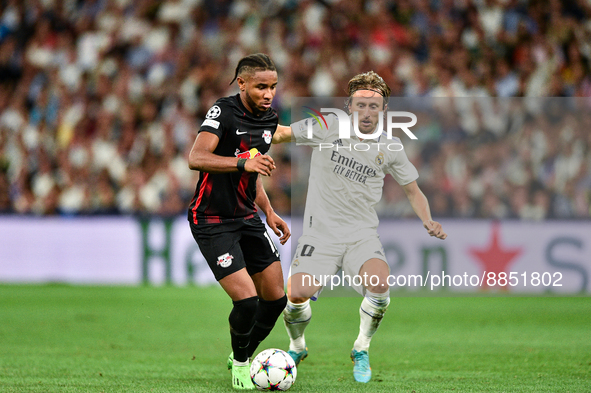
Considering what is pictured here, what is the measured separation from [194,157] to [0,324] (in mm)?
4901

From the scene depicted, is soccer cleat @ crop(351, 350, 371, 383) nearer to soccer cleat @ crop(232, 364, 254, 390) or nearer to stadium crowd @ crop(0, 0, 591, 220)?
soccer cleat @ crop(232, 364, 254, 390)

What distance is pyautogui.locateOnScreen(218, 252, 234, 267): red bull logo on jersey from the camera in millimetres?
5016

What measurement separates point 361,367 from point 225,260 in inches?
53.4

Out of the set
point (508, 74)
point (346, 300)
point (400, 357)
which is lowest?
point (346, 300)

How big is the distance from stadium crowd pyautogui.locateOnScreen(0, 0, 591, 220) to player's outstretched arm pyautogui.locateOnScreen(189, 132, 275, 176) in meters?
6.42

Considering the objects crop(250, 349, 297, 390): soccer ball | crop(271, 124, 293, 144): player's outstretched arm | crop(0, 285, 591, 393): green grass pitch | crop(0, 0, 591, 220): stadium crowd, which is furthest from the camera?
crop(0, 0, 591, 220): stadium crowd

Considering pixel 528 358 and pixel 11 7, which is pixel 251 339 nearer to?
pixel 528 358

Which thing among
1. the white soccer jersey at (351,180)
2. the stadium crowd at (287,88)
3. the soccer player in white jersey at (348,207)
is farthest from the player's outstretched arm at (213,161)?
the stadium crowd at (287,88)

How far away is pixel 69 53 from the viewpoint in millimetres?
15273

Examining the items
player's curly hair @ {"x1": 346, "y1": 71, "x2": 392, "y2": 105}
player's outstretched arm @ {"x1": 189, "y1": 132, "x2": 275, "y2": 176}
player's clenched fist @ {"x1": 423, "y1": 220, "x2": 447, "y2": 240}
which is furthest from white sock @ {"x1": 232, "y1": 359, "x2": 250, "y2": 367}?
player's curly hair @ {"x1": 346, "y1": 71, "x2": 392, "y2": 105}

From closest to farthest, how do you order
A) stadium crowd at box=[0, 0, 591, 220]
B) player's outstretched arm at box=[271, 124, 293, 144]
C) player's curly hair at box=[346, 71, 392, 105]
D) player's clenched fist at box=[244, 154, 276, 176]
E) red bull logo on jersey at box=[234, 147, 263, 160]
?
player's clenched fist at box=[244, 154, 276, 176], red bull logo on jersey at box=[234, 147, 263, 160], player's outstretched arm at box=[271, 124, 293, 144], player's curly hair at box=[346, 71, 392, 105], stadium crowd at box=[0, 0, 591, 220]

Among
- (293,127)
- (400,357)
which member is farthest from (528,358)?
(293,127)

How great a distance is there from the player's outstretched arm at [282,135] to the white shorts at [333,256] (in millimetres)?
806

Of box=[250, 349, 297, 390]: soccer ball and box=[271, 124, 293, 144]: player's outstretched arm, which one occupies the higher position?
box=[271, 124, 293, 144]: player's outstretched arm
